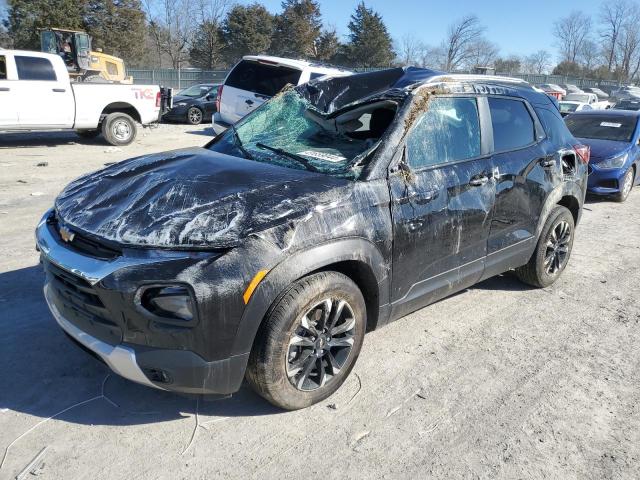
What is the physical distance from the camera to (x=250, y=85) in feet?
34.2

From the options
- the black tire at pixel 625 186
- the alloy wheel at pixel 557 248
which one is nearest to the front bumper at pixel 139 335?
the alloy wheel at pixel 557 248

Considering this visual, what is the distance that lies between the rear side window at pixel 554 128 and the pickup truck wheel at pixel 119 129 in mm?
10251

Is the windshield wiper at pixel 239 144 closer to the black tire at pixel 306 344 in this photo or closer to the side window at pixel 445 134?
the side window at pixel 445 134

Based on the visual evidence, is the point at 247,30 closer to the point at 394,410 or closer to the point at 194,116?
the point at 194,116

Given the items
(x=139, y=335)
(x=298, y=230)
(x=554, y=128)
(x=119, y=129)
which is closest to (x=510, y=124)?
(x=554, y=128)

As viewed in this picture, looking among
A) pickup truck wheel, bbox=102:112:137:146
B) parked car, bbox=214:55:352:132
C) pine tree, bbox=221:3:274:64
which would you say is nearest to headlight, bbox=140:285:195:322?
parked car, bbox=214:55:352:132

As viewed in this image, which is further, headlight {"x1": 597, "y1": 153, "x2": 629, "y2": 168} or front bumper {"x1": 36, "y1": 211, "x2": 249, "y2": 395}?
headlight {"x1": 597, "y1": 153, "x2": 629, "y2": 168}

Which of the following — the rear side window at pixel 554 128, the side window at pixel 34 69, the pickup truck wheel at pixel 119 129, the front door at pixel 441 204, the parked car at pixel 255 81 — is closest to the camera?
the front door at pixel 441 204

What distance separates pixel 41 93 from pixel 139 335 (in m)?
10.4

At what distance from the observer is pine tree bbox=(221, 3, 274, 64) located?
47250mm

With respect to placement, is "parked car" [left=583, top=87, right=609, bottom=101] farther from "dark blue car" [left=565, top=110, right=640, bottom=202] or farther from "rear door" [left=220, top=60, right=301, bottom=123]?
"rear door" [left=220, top=60, right=301, bottom=123]

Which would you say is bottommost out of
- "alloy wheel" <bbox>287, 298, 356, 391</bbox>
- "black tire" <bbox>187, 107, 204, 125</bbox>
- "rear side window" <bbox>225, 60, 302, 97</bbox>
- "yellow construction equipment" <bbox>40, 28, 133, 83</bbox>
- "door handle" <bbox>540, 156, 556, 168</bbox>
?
"alloy wheel" <bbox>287, 298, 356, 391</bbox>

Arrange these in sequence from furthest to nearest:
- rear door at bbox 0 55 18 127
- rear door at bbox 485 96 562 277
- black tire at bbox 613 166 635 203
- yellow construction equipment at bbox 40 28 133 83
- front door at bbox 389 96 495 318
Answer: yellow construction equipment at bbox 40 28 133 83
rear door at bbox 0 55 18 127
black tire at bbox 613 166 635 203
rear door at bbox 485 96 562 277
front door at bbox 389 96 495 318

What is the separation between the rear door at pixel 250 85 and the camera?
402 inches
